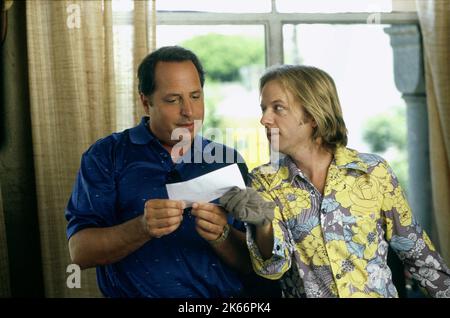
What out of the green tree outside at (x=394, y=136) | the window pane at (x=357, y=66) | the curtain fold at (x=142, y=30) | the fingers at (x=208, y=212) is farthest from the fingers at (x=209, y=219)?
the green tree outside at (x=394, y=136)

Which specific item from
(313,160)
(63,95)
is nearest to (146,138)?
(313,160)

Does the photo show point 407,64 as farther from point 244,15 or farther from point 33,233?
point 33,233

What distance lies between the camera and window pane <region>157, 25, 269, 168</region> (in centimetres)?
226

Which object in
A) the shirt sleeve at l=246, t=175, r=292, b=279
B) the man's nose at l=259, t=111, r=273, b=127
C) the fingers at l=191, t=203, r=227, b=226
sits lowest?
the shirt sleeve at l=246, t=175, r=292, b=279

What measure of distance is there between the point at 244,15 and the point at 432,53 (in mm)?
708

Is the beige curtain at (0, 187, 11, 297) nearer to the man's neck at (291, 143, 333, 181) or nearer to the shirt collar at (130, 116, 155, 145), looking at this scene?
the shirt collar at (130, 116, 155, 145)

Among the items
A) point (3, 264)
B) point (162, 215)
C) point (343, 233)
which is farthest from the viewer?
point (3, 264)

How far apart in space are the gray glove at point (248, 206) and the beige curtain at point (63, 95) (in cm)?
83

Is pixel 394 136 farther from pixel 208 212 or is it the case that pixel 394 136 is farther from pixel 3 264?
pixel 3 264

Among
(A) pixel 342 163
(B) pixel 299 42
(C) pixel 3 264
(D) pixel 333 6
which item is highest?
(D) pixel 333 6

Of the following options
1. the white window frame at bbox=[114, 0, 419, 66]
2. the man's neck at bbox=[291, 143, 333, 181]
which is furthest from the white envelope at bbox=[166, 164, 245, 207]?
the white window frame at bbox=[114, 0, 419, 66]

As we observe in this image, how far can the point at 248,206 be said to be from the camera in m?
1.49

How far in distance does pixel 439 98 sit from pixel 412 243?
786 millimetres

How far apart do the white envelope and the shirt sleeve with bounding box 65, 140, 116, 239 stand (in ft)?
0.79
